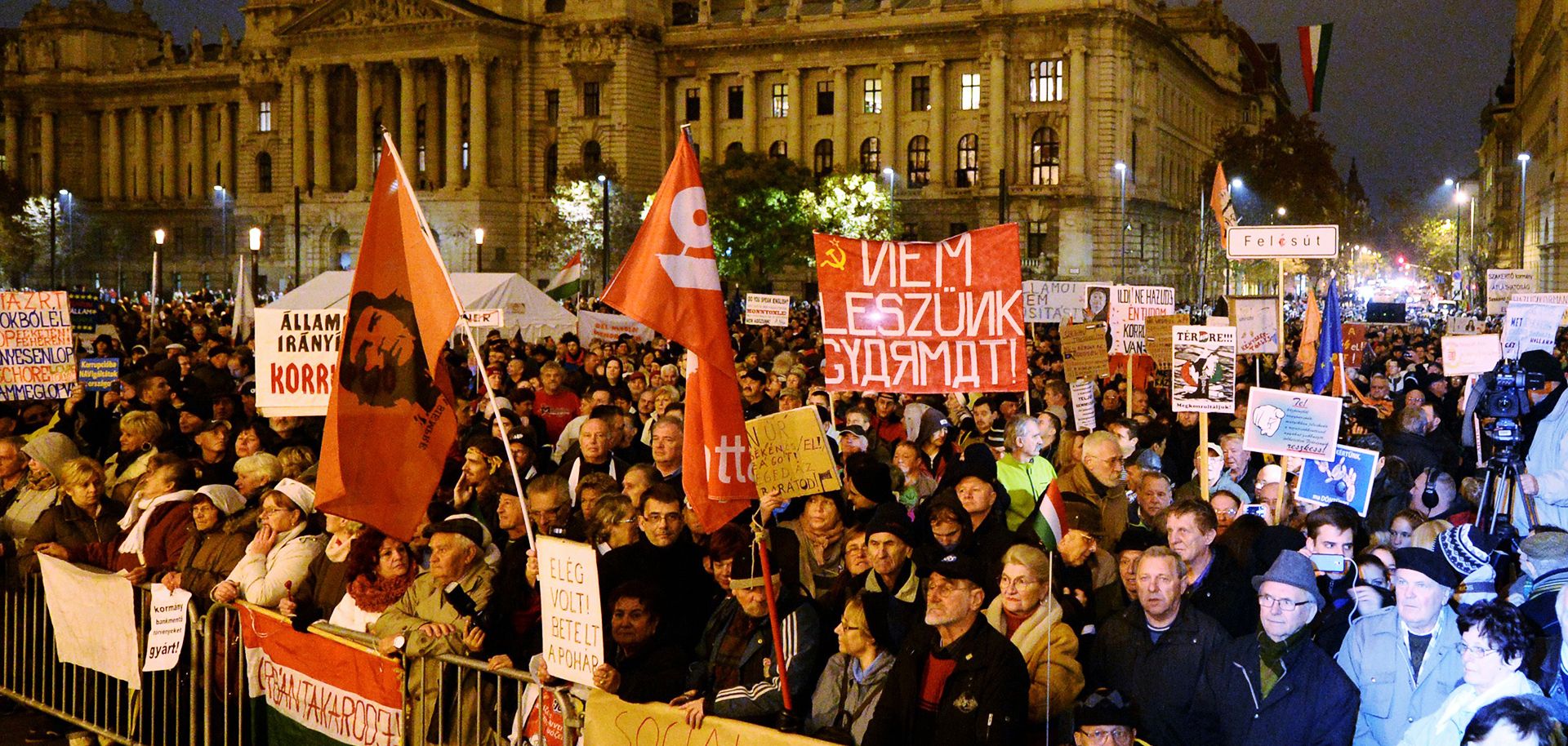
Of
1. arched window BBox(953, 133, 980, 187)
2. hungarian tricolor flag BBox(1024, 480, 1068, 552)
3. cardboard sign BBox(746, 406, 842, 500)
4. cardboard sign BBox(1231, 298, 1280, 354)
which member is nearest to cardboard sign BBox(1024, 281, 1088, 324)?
cardboard sign BBox(1231, 298, 1280, 354)

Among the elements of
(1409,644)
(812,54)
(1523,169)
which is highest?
(812,54)

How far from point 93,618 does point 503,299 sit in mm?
21465

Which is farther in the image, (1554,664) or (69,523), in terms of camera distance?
(69,523)

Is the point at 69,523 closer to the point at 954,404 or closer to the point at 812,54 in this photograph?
the point at 954,404

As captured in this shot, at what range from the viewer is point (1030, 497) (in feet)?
30.2

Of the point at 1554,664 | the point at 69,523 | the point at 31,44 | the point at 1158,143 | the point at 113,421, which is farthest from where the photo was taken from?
the point at 31,44

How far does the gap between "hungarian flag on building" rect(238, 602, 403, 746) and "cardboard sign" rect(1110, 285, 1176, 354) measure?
1081 cm

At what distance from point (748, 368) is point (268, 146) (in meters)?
75.1

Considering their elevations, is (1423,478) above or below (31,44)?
below

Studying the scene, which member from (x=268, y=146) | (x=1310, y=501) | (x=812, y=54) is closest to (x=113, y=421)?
(x=1310, y=501)

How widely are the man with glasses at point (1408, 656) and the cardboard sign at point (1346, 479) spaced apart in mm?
3669

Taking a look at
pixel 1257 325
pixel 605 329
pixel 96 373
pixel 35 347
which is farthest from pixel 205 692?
pixel 605 329

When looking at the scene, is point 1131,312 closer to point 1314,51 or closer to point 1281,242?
point 1281,242

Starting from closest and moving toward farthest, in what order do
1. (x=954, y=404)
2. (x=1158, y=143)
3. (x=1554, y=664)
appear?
(x=1554, y=664) → (x=954, y=404) → (x=1158, y=143)
